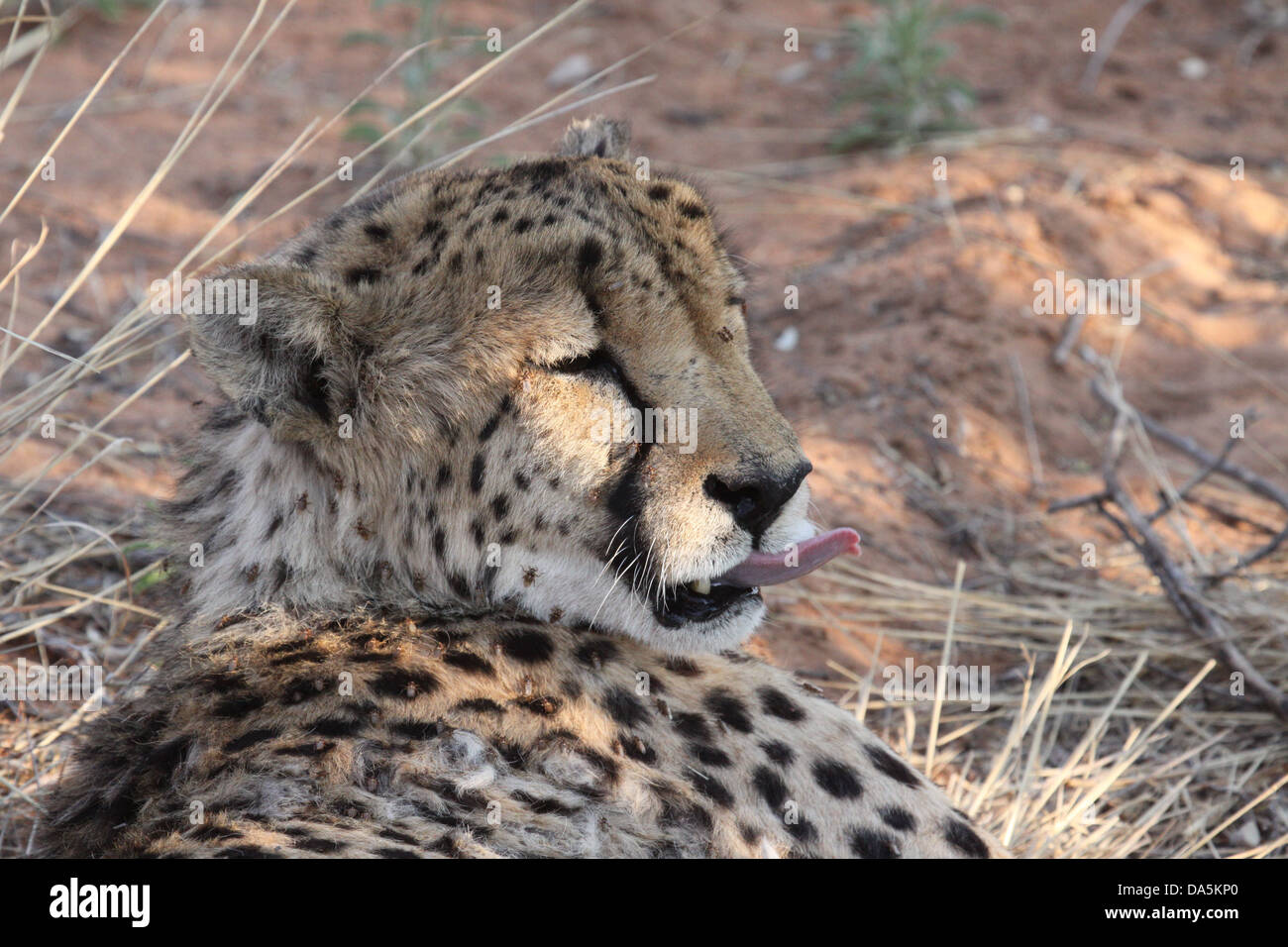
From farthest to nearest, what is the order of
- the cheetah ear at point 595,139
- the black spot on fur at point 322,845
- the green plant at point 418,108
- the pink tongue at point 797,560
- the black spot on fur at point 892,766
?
the green plant at point 418,108 < the cheetah ear at point 595,139 < the black spot on fur at point 892,766 < the pink tongue at point 797,560 < the black spot on fur at point 322,845

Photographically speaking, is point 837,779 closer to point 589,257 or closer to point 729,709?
point 729,709

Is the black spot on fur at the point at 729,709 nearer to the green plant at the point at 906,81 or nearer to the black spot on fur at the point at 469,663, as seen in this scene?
the black spot on fur at the point at 469,663

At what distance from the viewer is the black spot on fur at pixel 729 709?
89.9 inches

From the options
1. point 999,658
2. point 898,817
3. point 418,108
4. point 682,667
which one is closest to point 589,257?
point 682,667

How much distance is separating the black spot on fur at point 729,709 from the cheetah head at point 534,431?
10 centimetres

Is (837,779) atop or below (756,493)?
below

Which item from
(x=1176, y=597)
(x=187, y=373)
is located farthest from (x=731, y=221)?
(x=1176, y=597)

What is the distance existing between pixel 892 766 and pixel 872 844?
6.6 inches

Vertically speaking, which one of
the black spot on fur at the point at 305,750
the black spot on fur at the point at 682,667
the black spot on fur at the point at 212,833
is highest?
the black spot on fur at the point at 682,667

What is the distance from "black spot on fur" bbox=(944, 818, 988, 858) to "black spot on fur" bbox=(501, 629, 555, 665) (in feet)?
2.41

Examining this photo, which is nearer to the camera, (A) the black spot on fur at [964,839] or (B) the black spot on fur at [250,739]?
(B) the black spot on fur at [250,739]

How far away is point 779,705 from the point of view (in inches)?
92.4

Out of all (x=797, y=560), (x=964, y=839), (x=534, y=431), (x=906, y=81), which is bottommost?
(x=964, y=839)

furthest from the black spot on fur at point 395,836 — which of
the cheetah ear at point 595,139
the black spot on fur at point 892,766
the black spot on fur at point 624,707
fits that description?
the cheetah ear at point 595,139
